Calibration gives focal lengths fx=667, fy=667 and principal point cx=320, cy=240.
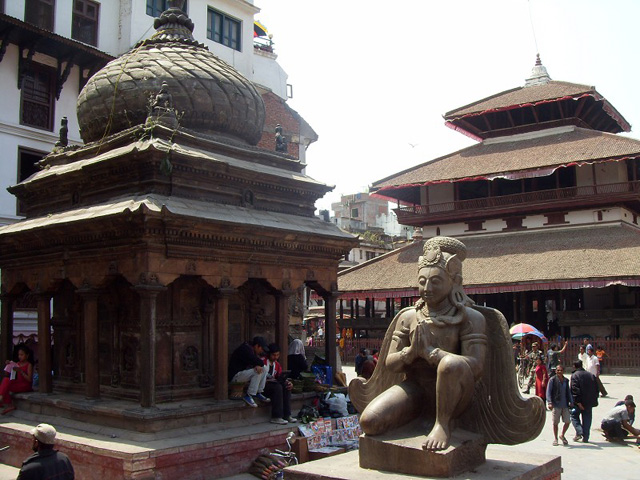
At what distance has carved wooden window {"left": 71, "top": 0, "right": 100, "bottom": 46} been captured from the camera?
24.4m

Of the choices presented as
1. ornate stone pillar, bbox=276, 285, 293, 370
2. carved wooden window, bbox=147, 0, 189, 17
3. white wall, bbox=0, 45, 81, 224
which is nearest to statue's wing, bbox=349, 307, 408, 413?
ornate stone pillar, bbox=276, 285, 293, 370

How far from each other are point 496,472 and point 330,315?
22.7 ft

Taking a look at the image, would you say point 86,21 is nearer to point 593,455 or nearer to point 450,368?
point 593,455

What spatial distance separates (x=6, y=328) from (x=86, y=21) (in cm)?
1616

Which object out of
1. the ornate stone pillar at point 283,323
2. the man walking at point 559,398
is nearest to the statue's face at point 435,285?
the ornate stone pillar at point 283,323

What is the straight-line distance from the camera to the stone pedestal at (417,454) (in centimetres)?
566

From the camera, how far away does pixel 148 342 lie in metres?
9.27

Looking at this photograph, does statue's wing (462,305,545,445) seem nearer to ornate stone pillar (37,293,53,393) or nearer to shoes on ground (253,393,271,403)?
shoes on ground (253,393,271,403)

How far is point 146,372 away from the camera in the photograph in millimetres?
9180

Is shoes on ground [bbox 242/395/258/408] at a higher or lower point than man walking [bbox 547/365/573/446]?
higher

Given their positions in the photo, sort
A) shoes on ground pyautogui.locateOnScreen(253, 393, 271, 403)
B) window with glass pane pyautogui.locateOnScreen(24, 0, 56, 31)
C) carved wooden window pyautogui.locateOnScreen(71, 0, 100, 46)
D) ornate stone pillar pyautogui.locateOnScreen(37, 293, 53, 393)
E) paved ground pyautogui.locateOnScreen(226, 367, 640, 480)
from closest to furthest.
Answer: paved ground pyautogui.locateOnScreen(226, 367, 640, 480) → shoes on ground pyautogui.locateOnScreen(253, 393, 271, 403) → ornate stone pillar pyautogui.locateOnScreen(37, 293, 53, 393) → window with glass pane pyautogui.locateOnScreen(24, 0, 56, 31) → carved wooden window pyautogui.locateOnScreen(71, 0, 100, 46)

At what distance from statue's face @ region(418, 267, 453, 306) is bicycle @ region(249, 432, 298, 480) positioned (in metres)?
4.14

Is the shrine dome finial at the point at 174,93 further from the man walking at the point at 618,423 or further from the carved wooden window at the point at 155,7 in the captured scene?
the carved wooden window at the point at 155,7

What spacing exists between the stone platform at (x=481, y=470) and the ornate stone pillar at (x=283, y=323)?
15.2 ft
